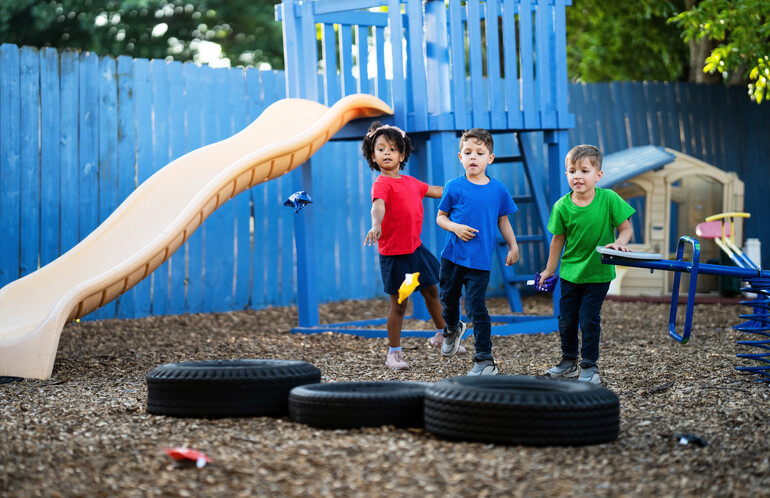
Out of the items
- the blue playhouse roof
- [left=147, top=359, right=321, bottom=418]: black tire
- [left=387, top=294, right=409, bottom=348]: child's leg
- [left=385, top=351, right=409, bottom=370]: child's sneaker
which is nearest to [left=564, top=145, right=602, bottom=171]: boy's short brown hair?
[left=387, top=294, right=409, bottom=348]: child's leg

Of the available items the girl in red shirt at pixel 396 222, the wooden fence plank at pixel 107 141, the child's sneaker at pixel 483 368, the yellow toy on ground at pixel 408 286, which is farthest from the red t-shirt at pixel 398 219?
the wooden fence plank at pixel 107 141

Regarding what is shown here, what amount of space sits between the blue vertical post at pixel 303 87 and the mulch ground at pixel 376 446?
4.94 ft

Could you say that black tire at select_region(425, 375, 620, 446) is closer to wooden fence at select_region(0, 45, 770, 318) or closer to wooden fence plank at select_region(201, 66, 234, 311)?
wooden fence at select_region(0, 45, 770, 318)

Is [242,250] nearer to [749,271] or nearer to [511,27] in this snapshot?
[511,27]

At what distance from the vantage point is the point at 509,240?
16.5 feet

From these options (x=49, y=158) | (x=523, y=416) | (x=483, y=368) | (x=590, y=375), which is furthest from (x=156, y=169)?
(x=523, y=416)

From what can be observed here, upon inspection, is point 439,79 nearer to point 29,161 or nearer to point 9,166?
point 29,161

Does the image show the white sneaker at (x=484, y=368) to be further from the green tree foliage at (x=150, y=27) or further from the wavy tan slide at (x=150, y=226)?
the green tree foliage at (x=150, y=27)

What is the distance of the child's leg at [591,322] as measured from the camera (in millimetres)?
4664

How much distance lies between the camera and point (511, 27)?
721 cm

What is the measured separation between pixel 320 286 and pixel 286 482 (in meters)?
6.61

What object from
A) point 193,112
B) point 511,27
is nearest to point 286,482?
point 511,27

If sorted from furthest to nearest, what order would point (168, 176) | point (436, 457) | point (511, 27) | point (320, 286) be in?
point (320, 286), point (511, 27), point (168, 176), point (436, 457)

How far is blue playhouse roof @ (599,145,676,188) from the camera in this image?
907 centimetres
